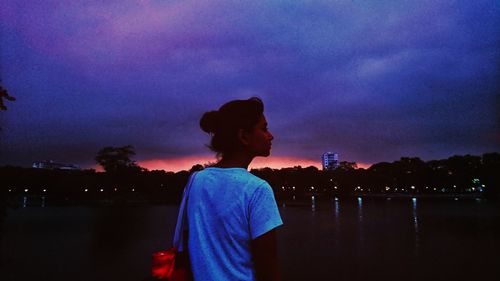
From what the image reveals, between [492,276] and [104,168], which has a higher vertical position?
[104,168]

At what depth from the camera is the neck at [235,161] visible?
1.79 meters

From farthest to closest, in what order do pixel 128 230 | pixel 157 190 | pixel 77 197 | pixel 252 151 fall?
1. pixel 157 190
2. pixel 77 197
3. pixel 128 230
4. pixel 252 151

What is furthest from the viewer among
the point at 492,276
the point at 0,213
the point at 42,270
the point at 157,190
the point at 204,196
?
the point at 157,190

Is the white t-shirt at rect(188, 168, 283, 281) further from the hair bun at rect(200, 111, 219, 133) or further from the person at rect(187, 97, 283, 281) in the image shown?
the hair bun at rect(200, 111, 219, 133)

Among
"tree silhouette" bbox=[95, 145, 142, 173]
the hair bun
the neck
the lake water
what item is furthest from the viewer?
"tree silhouette" bbox=[95, 145, 142, 173]

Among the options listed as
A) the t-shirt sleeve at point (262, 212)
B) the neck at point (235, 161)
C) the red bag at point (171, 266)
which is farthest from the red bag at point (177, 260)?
the t-shirt sleeve at point (262, 212)

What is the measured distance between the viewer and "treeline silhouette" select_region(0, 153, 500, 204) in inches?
4040

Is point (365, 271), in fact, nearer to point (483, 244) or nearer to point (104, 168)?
point (483, 244)

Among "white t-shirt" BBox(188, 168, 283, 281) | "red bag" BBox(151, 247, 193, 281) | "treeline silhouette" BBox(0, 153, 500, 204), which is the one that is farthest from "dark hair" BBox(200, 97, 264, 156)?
"treeline silhouette" BBox(0, 153, 500, 204)

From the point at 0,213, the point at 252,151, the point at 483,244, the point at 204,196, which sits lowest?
the point at 483,244

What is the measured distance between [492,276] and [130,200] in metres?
101

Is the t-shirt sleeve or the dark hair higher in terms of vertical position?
the dark hair

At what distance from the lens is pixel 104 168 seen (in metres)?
101

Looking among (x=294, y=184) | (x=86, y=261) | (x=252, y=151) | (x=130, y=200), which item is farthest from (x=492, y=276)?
(x=294, y=184)
